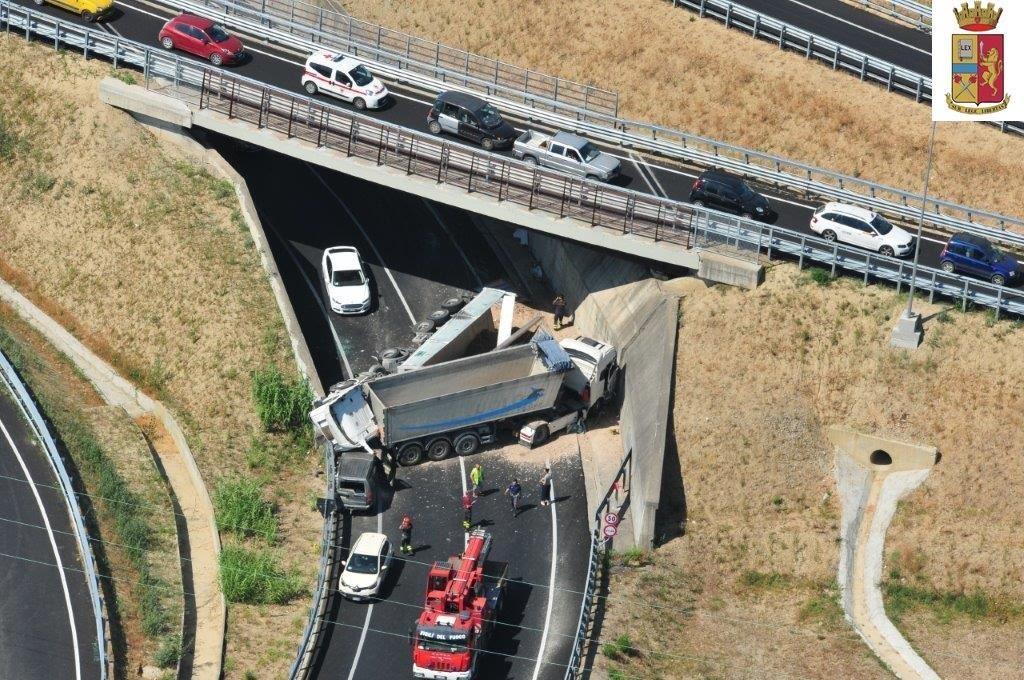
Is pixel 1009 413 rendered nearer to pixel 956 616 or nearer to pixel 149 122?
pixel 956 616

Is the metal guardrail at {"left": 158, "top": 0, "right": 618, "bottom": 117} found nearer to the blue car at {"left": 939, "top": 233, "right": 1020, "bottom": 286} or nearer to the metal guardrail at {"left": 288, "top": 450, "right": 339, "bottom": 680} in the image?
the blue car at {"left": 939, "top": 233, "right": 1020, "bottom": 286}

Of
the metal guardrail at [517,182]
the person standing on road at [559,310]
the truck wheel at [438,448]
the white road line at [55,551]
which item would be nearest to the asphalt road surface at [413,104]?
the metal guardrail at [517,182]

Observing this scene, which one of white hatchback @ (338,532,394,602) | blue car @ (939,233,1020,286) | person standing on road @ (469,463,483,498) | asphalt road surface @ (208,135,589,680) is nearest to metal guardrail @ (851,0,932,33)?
blue car @ (939,233,1020,286)

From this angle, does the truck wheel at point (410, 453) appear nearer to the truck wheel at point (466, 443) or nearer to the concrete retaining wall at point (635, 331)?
the truck wheel at point (466, 443)

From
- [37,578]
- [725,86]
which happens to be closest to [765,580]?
[37,578]

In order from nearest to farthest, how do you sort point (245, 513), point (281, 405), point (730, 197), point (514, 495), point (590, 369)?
point (245, 513), point (514, 495), point (590, 369), point (281, 405), point (730, 197)

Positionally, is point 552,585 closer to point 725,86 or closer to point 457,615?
point 457,615
